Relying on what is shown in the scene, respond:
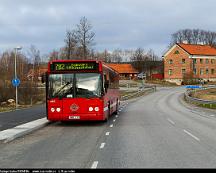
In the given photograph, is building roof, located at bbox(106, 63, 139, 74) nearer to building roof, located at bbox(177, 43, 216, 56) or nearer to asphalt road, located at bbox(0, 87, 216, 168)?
building roof, located at bbox(177, 43, 216, 56)

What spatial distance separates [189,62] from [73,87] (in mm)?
85082

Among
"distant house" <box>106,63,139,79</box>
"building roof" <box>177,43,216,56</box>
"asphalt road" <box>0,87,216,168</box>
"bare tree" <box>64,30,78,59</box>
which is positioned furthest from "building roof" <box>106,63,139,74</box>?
"asphalt road" <box>0,87,216,168</box>

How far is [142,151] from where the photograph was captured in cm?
1005

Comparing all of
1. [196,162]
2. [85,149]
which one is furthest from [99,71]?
[196,162]

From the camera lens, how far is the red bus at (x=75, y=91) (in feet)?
55.7

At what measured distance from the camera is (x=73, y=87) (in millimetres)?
17094

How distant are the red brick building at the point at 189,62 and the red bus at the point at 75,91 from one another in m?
81.4

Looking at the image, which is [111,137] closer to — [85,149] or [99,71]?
[85,149]

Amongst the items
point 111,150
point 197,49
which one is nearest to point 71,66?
point 111,150

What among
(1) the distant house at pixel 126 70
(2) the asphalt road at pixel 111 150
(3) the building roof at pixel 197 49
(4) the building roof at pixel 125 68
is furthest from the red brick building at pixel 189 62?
(2) the asphalt road at pixel 111 150

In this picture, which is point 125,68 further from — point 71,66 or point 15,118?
point 71,66

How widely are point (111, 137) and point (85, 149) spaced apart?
2898 millimetres

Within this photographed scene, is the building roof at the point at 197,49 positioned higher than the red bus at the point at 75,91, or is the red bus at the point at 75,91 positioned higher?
the building roof at the point at 197,49

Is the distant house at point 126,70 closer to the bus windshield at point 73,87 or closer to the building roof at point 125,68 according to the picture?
the building roof at point 125,68
